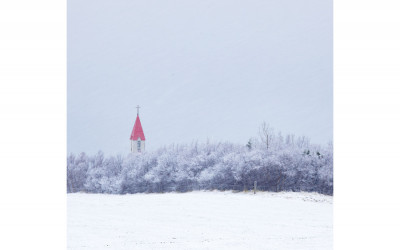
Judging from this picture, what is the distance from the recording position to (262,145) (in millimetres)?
11094

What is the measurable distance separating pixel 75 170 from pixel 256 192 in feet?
14.4

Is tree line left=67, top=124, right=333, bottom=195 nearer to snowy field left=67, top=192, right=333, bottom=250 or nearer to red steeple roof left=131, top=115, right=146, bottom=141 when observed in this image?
snowy field left=67, top=192, right=333, bottom=250

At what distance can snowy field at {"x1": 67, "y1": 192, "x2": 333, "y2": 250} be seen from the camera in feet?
21.0

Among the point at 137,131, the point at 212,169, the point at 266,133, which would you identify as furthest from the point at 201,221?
the point at 212,169

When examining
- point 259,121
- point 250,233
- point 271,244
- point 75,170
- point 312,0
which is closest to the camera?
point 271,244

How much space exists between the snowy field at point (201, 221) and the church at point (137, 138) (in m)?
1.21

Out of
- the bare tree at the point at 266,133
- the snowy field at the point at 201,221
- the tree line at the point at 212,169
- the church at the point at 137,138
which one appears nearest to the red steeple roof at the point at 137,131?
the church at the point at 137,138

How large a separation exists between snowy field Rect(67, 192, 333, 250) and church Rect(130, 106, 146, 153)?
1208 millimetres

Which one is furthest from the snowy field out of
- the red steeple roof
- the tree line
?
the red steeple roof

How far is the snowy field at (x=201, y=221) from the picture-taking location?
6402mm
